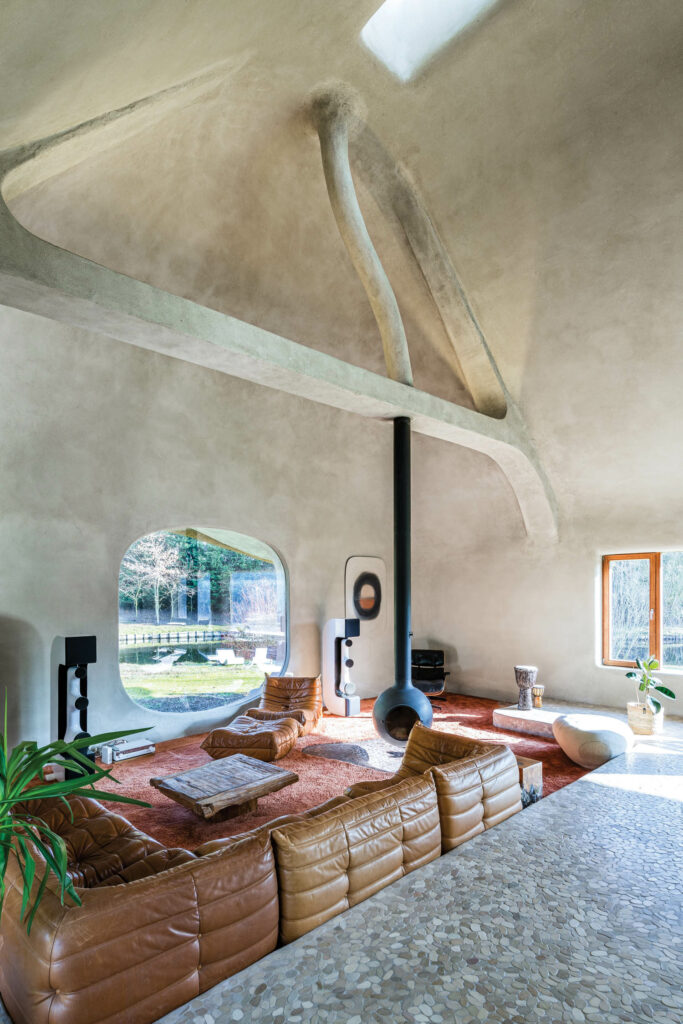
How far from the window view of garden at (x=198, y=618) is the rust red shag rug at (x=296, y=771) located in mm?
714

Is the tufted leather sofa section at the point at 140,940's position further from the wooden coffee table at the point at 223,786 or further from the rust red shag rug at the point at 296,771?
the rust red shag rug at the point at 296,771

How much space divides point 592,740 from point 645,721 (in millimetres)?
1289

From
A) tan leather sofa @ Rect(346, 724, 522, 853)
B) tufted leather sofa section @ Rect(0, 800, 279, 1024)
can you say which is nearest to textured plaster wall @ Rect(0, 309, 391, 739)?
tan leather sofa @ Rect(346, 724, 522, 853)

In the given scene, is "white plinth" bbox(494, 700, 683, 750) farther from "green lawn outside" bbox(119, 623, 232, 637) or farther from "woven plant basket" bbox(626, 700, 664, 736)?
"green lawn outside" bbox(119, 623, 232, 637)

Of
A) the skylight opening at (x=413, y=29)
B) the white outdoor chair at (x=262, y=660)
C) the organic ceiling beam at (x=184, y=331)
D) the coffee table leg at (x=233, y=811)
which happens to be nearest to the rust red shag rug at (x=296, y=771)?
the coffee table leg at (x=233, y=811)

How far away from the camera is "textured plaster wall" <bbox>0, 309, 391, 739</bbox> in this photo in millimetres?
5777

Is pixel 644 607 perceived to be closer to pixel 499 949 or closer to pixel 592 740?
pixel 592 740

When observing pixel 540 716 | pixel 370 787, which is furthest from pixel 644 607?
pixel 370 787

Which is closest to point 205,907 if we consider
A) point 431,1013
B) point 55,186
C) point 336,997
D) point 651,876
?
point 336,997

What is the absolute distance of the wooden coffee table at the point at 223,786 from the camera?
13.8ft

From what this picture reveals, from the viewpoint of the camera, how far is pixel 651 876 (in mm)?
3141

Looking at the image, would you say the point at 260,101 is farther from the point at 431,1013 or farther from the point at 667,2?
the point at 431,1013

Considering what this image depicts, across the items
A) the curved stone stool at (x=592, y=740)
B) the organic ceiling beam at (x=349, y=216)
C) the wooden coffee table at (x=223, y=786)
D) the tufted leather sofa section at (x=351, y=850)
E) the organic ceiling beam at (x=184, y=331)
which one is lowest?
the curved stone stool at (x=592, y=740)

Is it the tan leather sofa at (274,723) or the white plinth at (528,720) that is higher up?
the tan leather sofa at (274,723)
